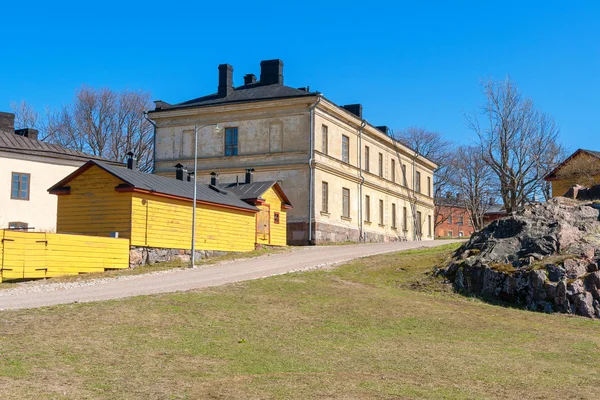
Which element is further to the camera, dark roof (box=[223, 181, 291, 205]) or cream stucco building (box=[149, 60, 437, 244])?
cream stucco building (box=[149, 60, 437, 244])

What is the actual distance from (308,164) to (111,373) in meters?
29.3

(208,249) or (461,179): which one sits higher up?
(461,179)

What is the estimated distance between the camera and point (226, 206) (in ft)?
103

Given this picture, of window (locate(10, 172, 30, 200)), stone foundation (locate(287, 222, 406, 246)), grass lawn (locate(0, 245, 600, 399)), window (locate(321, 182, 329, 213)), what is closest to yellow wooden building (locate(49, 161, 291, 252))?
stone foundation (locate(287, 222, 406, 246))

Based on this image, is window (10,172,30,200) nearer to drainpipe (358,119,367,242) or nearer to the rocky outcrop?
drainpipe (358,119,367,242)

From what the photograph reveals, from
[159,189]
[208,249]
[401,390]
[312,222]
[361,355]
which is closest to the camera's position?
[401,390]

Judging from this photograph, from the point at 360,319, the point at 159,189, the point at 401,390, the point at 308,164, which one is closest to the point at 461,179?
the point at 308,164

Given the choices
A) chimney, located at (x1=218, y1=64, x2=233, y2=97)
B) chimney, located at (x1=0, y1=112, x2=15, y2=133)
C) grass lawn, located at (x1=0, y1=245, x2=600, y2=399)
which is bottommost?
grass lawn, located at (x1=0, y1=245, x2=600, y2=399)

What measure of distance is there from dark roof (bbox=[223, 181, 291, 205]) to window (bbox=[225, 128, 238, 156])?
556cm

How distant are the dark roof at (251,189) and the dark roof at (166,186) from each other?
0.46 m

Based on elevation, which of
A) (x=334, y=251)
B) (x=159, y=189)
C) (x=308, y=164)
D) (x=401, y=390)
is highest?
(x=308, y=164)

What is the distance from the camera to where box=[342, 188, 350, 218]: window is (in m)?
42.4

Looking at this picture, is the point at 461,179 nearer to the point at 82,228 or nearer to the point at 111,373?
the point at 82,228

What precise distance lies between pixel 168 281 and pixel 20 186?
20333mm
